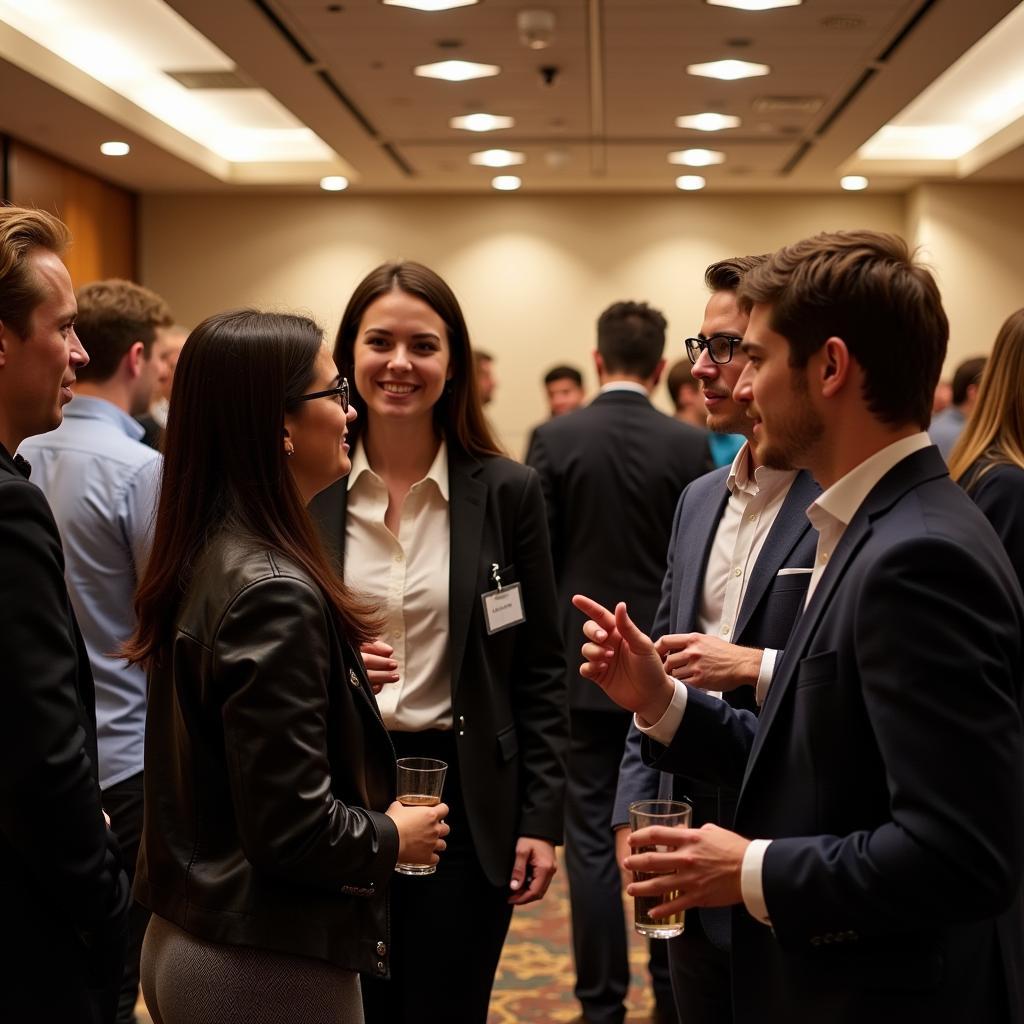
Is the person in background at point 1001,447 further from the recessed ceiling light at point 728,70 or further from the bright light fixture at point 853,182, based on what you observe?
the bright light fixture at point 853,182

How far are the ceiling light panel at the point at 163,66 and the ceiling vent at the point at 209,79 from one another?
0.21 feet

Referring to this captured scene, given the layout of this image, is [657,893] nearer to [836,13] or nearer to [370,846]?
[370,846]

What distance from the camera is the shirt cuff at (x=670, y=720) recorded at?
192 cm

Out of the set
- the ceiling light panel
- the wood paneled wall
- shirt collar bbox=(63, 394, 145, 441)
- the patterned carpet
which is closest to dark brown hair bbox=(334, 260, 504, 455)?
shirt collar bbox=(63, 394, 145, 441)

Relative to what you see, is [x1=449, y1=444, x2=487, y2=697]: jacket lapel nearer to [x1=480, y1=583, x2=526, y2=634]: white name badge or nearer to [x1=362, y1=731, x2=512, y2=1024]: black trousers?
[x1=480, y1=583, x2=526, y2=634]: white name badge

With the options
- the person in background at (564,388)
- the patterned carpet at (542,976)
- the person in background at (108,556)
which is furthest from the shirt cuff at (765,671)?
the person in background at (564,388)

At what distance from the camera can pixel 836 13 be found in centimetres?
647

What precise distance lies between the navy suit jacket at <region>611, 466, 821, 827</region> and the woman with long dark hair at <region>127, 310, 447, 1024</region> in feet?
1.94

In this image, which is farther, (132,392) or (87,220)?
(87,220)

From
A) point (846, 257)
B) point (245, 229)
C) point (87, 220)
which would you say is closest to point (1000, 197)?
point (245, 229)

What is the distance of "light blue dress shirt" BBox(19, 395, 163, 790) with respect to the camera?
312cm

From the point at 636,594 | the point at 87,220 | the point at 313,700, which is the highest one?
the point at 87,220

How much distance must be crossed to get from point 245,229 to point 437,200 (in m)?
1.81

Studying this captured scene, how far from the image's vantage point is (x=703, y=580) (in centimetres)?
235
